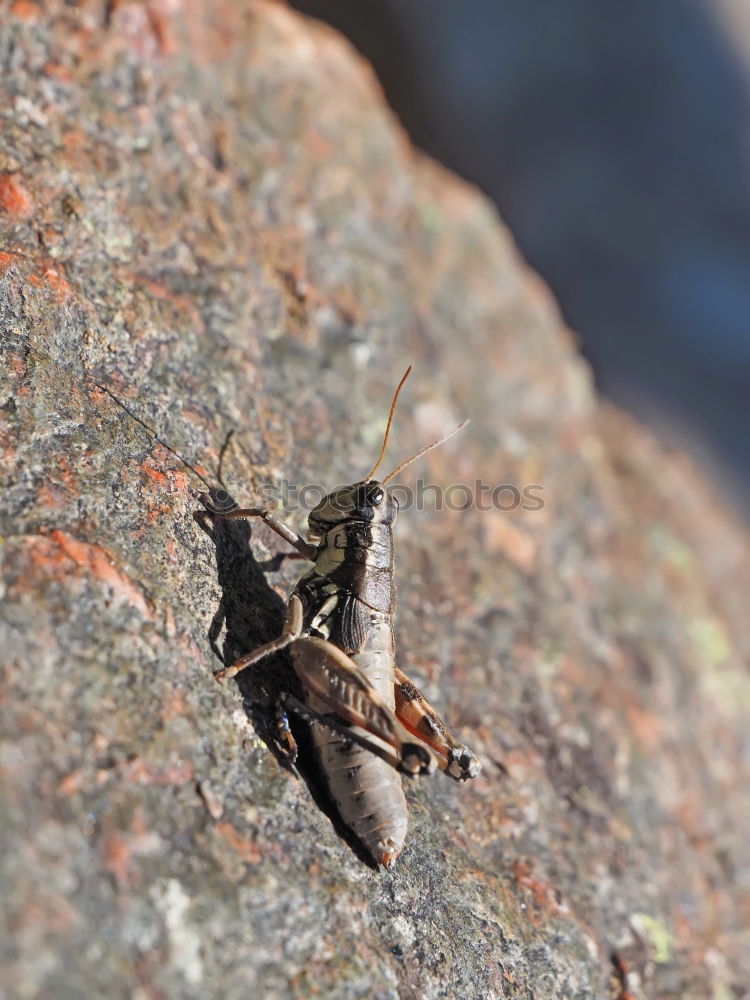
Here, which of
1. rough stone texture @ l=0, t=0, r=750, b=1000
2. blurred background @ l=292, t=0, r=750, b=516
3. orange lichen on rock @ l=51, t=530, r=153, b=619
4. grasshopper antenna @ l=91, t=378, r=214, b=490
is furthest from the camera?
blurred background @ l=292, t=0, r=750, b=516

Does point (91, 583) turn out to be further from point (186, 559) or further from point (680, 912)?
point (680, 912)

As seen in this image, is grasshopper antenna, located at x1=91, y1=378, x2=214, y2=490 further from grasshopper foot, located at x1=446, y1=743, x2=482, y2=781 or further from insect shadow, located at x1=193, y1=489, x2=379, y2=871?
grasshopper foot, located at x1=446, y1=743, x2=482, y2=781

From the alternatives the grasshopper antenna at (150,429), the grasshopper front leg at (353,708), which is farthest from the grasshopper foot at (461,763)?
the grasshopper antenna at (150,429)

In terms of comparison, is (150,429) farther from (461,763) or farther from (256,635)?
(461,763)

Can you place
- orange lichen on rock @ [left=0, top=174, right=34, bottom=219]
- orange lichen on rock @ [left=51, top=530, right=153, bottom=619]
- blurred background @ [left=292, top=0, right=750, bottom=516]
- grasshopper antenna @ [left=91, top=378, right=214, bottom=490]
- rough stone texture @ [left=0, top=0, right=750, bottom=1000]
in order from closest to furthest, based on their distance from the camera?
1. rough stone texture @ [left=0, top=0, right=750, bottom=1000]
2. orange lichen on rock @ [left=51, top=530, right=153, bottom=619]
3. grasshopper antenna @ [left=91, top=378, right=214, bottom=490]
4. orange lichen on rock @ [left=0, top=174, right=34, bottom=219]
5. blurred background @ [left=292, top=0, right=750, bottom=516]

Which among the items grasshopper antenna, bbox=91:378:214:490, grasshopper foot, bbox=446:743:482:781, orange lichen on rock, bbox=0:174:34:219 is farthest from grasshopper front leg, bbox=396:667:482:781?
orange lichen on rock, bbox=0:174:34:219
